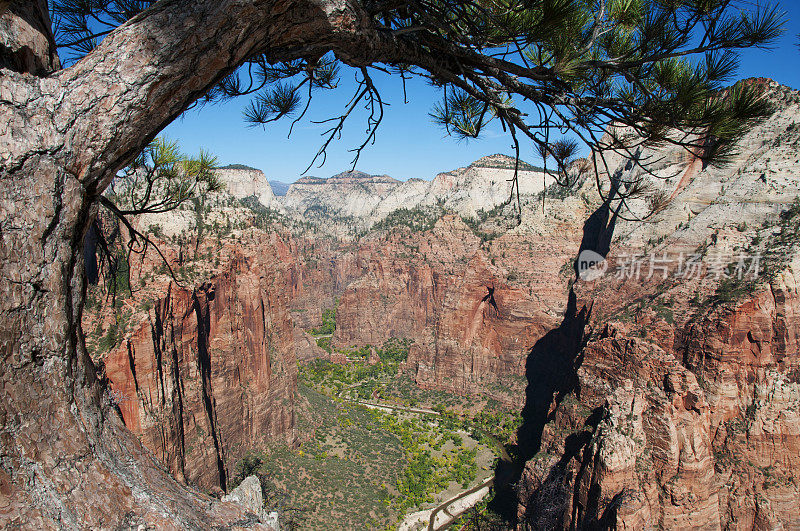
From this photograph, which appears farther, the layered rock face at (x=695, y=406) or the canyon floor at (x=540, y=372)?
the layered rock face at (x=695, y=406)

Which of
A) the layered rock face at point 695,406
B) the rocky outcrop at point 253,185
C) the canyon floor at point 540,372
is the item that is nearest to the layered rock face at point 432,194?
the rocky outcrop at point 253,185

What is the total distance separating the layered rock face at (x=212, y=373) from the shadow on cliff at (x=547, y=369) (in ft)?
52.0

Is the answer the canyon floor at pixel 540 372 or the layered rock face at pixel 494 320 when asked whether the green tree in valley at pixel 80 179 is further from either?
the layered rock face at pixel 494 320

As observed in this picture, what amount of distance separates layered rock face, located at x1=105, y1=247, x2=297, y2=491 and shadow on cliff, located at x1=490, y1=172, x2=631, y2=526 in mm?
15853

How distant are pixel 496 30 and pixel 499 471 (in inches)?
1361

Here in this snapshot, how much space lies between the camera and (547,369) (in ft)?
131

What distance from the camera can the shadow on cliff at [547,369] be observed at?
30077 mm

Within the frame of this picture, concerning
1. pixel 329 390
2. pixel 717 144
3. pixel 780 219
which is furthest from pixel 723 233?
pixel 329 390

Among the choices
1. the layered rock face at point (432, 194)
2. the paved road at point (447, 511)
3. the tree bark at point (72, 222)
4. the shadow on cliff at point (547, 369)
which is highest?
the layered rock face at point (432, 194)

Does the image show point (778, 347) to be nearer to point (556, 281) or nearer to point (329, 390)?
point (556, 281)

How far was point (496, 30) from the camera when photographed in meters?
4.31

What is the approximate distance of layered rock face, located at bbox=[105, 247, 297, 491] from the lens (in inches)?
665

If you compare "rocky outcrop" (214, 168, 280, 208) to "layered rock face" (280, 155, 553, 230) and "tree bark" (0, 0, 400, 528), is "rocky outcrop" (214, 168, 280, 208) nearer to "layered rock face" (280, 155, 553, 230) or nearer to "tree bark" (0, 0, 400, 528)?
"layered rock face" (280, 155, 553, 230)

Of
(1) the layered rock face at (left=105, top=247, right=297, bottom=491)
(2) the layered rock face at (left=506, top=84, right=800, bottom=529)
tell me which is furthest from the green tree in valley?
(2) the layered rock face at (left=506, top=84, right=800, bottom=529)
